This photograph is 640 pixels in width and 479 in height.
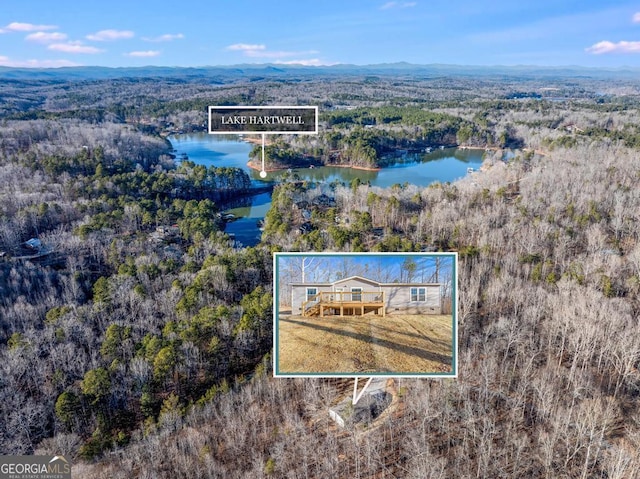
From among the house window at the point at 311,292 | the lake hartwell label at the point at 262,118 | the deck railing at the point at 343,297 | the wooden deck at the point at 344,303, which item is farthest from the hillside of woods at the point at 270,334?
the lake hartwell label at the point at 262,118

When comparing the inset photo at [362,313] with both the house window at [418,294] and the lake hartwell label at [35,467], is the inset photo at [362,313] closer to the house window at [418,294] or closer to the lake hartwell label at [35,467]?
the house window at [418,294]

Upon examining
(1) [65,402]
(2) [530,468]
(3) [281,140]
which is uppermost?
(3) [281,140]

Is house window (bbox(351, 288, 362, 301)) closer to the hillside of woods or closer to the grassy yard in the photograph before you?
the grassy yard

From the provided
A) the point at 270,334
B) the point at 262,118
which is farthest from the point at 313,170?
the point at 262,118

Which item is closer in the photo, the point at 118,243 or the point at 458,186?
the point at 118,243

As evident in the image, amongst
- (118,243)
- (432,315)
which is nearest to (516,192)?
(118,243)

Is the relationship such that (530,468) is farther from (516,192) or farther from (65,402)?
(516,192)

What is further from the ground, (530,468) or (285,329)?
(285,329)
